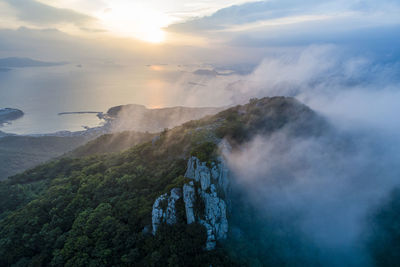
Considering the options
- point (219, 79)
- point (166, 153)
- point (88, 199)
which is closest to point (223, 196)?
point (166, 153)

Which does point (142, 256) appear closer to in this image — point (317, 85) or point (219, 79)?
point (317, 85)

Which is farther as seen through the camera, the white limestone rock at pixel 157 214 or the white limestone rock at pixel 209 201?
the white limestone rock at pixel 157 214

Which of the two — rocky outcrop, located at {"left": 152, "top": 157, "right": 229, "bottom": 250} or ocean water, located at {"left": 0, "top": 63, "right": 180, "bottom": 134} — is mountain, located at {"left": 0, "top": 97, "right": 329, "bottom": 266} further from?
ocean water, located at {"left": 0, "top": 63, "right": 180, "bottom": 134}

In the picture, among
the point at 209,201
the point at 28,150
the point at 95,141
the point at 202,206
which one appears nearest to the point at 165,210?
the point at 202,206

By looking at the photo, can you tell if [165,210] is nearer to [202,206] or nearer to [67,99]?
[202,206]

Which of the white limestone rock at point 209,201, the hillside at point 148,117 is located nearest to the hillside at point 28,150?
the hillside at point 148,117

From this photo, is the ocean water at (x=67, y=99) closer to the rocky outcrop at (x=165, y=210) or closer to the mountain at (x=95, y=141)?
the mountain at (x=95, y=141)
